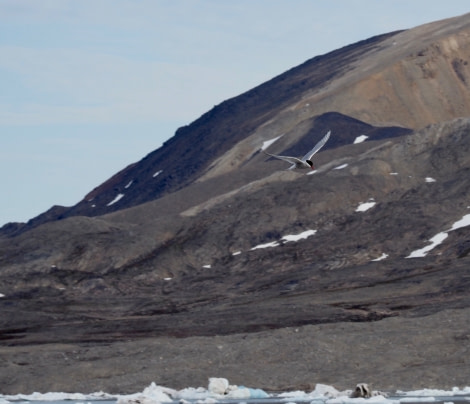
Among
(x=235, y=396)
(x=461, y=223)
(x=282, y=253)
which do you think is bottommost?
(x=461, y=223)

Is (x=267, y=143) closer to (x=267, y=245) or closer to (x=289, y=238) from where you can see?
(x=289, y=238)

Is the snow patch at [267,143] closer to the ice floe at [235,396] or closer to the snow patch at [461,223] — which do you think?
the snow patch at [461,223]

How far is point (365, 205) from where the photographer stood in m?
103

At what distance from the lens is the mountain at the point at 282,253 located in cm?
4531

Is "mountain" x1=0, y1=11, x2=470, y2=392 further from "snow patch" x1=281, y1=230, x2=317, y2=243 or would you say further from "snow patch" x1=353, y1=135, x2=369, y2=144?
"snow patch" x1=353, y1=135, x2=369, y2=144

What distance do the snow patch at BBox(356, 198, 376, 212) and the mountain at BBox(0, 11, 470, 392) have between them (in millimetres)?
205

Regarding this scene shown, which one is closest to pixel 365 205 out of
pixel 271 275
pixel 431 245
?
pixel 431 245

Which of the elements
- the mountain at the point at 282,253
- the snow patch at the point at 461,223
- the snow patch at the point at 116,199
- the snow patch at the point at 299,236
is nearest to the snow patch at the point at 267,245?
the mountain at the point at 282,253

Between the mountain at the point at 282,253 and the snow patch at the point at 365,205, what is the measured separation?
0.67 ft

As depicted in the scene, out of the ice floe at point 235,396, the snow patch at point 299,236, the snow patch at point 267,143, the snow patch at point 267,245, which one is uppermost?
the snow patch at point 267,143

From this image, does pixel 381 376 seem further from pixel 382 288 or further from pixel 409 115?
pixel 409 115

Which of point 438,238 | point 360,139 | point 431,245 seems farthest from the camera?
point 360,139

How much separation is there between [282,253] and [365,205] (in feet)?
36.2

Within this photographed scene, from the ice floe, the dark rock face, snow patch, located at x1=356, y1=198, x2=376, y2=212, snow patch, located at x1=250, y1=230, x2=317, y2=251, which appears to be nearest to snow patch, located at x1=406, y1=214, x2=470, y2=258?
the dark rock face
